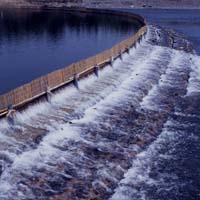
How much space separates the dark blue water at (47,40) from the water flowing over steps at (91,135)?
10630mm

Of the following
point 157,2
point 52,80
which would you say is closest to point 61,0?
point 157,2

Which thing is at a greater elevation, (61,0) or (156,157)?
(61,0)

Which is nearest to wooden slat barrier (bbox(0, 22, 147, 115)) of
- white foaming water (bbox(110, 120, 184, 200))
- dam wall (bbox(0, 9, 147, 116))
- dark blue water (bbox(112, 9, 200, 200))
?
dam wall (bbox(0, 9, 147, 116))

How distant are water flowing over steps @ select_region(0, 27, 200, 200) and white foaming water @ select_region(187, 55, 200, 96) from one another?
21cm

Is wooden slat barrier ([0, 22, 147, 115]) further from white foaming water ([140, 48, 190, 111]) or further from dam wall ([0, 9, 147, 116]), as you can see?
white foaming water ([140, 48, 190, 111])

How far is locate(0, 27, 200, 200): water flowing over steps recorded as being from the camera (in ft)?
66.5

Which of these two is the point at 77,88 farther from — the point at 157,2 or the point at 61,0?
the point at 157,2

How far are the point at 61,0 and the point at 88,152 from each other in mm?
128409

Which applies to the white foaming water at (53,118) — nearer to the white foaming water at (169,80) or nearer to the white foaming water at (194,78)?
the white foaming water at (169,80)

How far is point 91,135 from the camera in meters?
26.2

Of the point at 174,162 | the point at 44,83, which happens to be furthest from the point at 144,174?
the point at 44,83

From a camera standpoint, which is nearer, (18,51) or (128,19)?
(18,51)

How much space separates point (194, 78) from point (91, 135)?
21.2 metres

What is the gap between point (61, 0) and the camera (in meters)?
146
